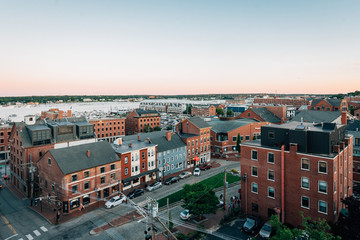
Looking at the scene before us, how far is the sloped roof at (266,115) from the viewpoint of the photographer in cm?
9903

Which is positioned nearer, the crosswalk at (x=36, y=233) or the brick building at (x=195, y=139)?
the crosswalk at (x=36, y=233)

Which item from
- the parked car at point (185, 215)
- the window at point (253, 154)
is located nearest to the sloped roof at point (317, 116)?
the window at point (253, 154)

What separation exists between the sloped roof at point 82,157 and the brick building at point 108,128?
65.5m

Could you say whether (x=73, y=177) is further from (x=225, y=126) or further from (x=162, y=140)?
(x=225, y=126)

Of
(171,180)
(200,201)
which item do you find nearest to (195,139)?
(171,180)

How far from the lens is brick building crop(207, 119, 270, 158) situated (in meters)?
77.6

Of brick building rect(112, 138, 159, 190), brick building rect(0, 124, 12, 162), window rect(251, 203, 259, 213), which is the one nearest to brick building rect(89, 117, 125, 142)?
brick building rect(0, 124, 12, 162)

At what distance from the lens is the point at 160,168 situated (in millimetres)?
56844

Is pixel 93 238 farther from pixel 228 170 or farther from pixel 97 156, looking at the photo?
pixel 228 170

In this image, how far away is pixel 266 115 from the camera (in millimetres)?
102375

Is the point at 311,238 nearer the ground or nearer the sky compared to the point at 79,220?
nearer the sky

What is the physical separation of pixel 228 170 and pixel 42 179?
4121 centimetres

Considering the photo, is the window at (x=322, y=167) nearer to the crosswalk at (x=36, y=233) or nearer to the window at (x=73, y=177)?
the window at (x=73, y=177)

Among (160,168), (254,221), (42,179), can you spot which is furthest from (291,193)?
(42,179)
